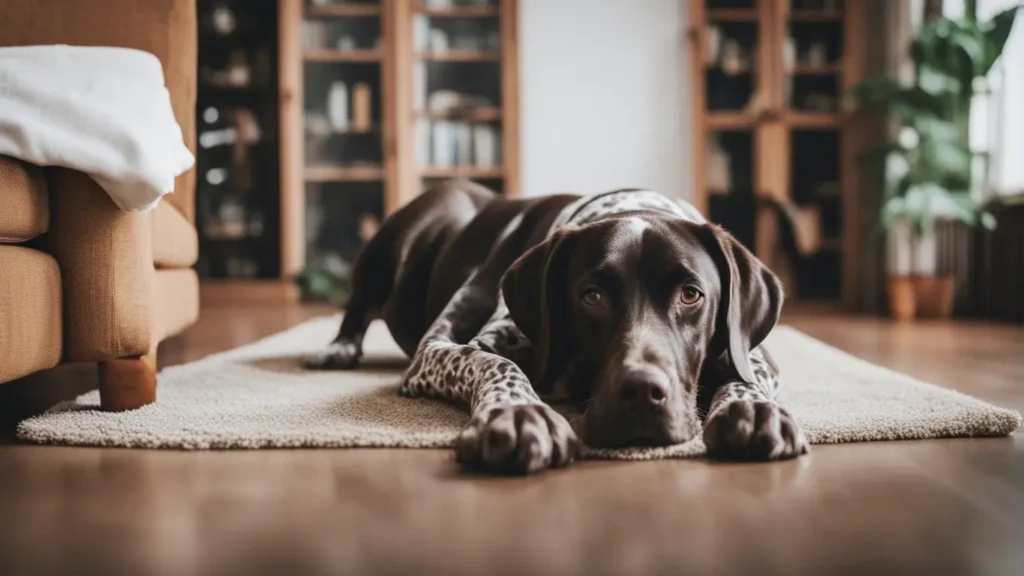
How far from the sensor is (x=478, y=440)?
4.62ft

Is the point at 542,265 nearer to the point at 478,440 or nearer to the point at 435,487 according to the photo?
the point at 478,440

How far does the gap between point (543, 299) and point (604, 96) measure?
581 cm

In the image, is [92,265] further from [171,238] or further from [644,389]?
[644,389]

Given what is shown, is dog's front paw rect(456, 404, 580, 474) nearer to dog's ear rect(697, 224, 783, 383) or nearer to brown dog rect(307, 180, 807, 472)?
brown dog rect(307, 180, 807, 472)

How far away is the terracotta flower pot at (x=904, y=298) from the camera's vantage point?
5.60 m

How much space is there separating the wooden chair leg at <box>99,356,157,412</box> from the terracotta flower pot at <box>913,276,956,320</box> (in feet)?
16.6

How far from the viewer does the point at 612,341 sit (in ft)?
5.24

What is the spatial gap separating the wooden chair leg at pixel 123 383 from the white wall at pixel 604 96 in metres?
5.51

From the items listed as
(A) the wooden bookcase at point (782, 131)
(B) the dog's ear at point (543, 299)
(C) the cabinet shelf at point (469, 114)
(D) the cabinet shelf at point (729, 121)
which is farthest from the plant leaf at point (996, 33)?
(B) the dog's ear at point (543, 299)

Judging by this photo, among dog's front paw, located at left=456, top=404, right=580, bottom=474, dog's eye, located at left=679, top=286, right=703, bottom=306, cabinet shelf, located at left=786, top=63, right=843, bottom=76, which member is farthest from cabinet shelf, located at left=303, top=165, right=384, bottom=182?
dog's front paw, located at left=456, top=404, right=580, bottom=474

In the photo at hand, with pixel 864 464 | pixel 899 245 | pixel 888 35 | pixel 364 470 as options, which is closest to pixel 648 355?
pixel 864 464

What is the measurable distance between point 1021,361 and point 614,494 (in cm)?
246

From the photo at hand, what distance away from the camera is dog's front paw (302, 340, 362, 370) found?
9.30ft

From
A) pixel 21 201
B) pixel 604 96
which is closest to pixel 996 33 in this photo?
pixel 604 96
